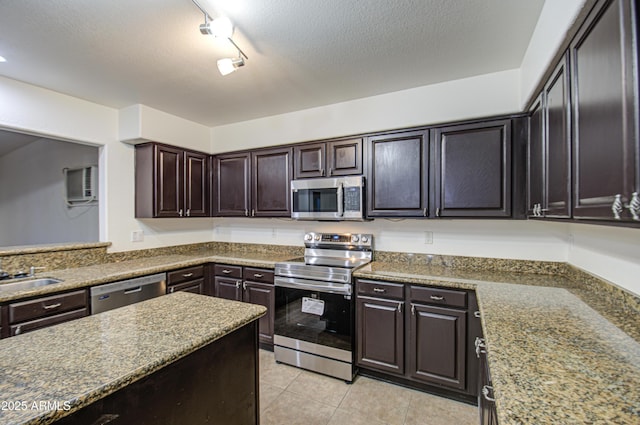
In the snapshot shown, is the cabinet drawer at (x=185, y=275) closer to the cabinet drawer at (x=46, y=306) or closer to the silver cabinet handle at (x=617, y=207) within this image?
the cabinet drawer at (x=46, y=306)

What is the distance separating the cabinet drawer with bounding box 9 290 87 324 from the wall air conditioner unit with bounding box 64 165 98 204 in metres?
1.84

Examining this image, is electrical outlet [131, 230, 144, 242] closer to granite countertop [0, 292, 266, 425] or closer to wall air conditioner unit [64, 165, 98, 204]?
wall air conditioner unit [64, 165, 98, 204]

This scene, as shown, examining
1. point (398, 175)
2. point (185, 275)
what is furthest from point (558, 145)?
point (185, 275)

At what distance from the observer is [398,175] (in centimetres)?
256

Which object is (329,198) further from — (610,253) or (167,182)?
(610,253)

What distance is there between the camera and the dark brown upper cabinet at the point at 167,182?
304 centimetres

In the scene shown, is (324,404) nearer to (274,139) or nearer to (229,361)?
(229,361)

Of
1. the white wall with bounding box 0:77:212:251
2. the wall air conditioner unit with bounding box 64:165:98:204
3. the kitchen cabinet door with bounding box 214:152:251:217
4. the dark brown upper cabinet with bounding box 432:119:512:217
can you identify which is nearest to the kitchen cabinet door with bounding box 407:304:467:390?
the dark brown upper cabinet with bounding box 432:119:512:217

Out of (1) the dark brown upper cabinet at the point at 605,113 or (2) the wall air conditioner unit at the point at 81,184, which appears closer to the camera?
(1) the dark brown upper cabinet at the point at 605,113

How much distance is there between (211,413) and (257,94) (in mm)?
2482

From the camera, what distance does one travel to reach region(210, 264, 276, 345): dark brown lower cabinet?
9.50 ft

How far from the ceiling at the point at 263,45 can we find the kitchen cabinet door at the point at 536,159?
0.48m

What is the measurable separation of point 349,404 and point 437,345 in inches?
31.5

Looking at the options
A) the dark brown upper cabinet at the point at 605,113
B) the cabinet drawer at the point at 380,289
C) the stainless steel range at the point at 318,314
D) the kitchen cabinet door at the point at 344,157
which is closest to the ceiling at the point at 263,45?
the kitchen cabinet door at the point at 344,157
